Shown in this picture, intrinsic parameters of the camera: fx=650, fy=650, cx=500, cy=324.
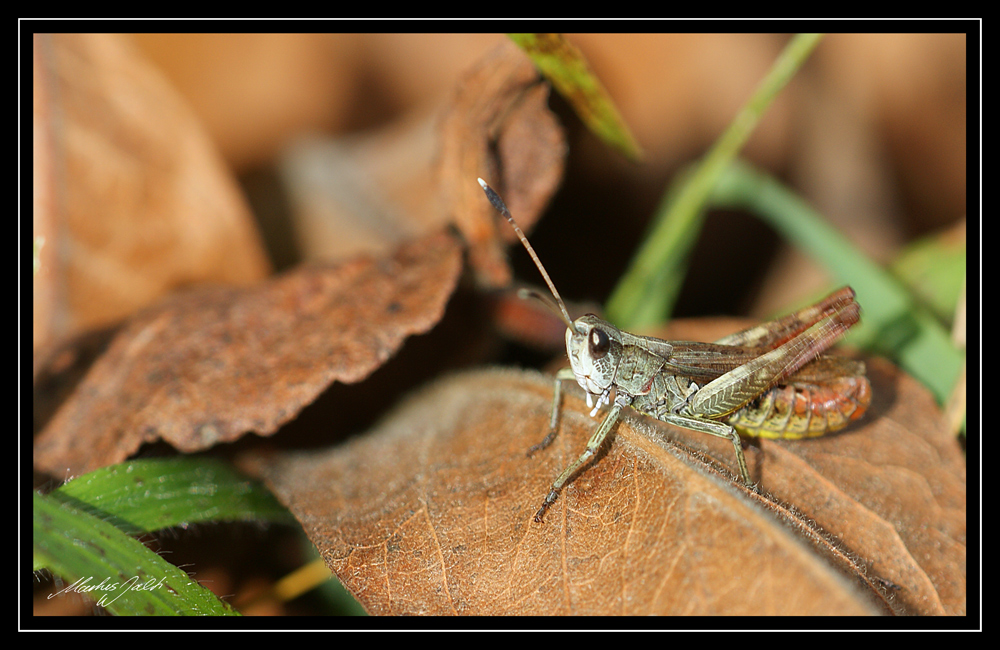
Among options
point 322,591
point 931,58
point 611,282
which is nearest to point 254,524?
point 322,591

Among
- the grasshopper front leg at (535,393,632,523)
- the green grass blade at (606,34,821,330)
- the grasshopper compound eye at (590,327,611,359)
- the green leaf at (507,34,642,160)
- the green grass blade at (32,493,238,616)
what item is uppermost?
the green leaf at (507,34,642,160)

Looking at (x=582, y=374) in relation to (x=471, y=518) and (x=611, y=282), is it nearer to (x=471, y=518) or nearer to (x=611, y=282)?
(x=471, y=518)

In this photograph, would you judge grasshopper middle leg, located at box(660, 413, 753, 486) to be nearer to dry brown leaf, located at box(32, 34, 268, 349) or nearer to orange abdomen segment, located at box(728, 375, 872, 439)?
orange abdomen segment, located at box(728, 375, 872, 439)

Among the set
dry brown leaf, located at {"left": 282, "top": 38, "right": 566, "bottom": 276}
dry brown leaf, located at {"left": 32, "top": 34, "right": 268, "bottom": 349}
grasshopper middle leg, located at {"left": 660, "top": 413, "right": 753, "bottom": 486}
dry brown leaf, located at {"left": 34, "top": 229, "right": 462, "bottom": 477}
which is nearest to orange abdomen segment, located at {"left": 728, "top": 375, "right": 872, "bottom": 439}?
grasshopper middle leg, located at {"left": 660, "top": 413, "right": 753, "bottom": 486}

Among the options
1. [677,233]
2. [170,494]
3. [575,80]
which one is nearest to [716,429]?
[677,233]

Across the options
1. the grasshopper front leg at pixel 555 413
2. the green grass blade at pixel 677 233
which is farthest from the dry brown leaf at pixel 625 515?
the green grass blade at pixel 677 233

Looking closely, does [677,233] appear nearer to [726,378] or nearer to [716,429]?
[726,378]

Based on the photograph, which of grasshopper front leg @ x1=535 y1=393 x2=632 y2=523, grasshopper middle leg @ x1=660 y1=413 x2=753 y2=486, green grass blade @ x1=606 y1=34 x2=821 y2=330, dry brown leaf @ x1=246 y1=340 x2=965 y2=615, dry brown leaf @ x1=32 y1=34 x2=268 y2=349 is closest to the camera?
dry brown leaf @ x1=246 y1=340 x2=965 y2=615
